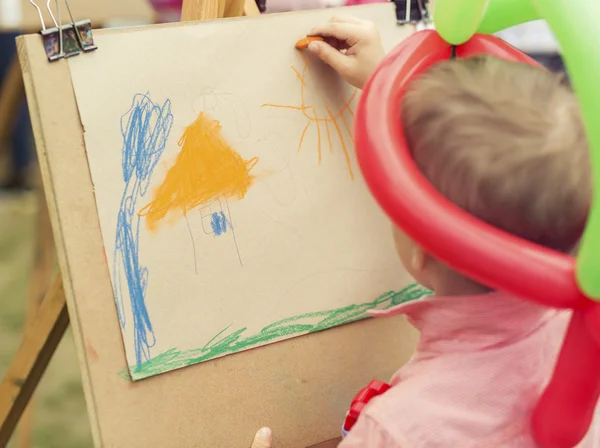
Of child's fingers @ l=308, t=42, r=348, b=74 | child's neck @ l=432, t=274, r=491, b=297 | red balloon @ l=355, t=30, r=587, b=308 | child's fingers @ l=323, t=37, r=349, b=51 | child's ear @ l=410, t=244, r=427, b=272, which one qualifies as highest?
child's fingers @ l=323, t=37, r=349, b=51

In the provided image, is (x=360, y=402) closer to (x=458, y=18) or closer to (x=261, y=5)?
(x=458, y=18)

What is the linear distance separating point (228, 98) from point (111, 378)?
0.38m

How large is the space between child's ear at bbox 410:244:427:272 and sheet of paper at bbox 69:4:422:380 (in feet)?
0.84

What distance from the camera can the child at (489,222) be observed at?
544 mm

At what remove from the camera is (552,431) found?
603 mm

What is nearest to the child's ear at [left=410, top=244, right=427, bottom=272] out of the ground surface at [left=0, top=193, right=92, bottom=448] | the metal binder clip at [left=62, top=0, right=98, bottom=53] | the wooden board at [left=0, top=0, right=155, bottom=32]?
the metal binder clip at [left=62, top=0, right=98, bottom=53]

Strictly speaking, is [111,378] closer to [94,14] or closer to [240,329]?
[240,329]

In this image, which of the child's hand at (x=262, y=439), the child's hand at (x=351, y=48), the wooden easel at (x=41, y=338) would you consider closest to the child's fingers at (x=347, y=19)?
the child's hand at (x=351, y=48)

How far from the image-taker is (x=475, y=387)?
629mm

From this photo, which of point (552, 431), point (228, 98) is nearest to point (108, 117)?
point (228, 98)

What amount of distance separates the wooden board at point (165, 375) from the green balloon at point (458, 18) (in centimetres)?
42

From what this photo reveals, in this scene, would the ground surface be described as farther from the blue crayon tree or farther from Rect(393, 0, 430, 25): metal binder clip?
Rect(393, 0, 430, 25): metal binder clip

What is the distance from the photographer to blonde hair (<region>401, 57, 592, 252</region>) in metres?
0.54

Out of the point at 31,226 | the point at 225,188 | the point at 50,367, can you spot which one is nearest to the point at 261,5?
the point at 225,188
